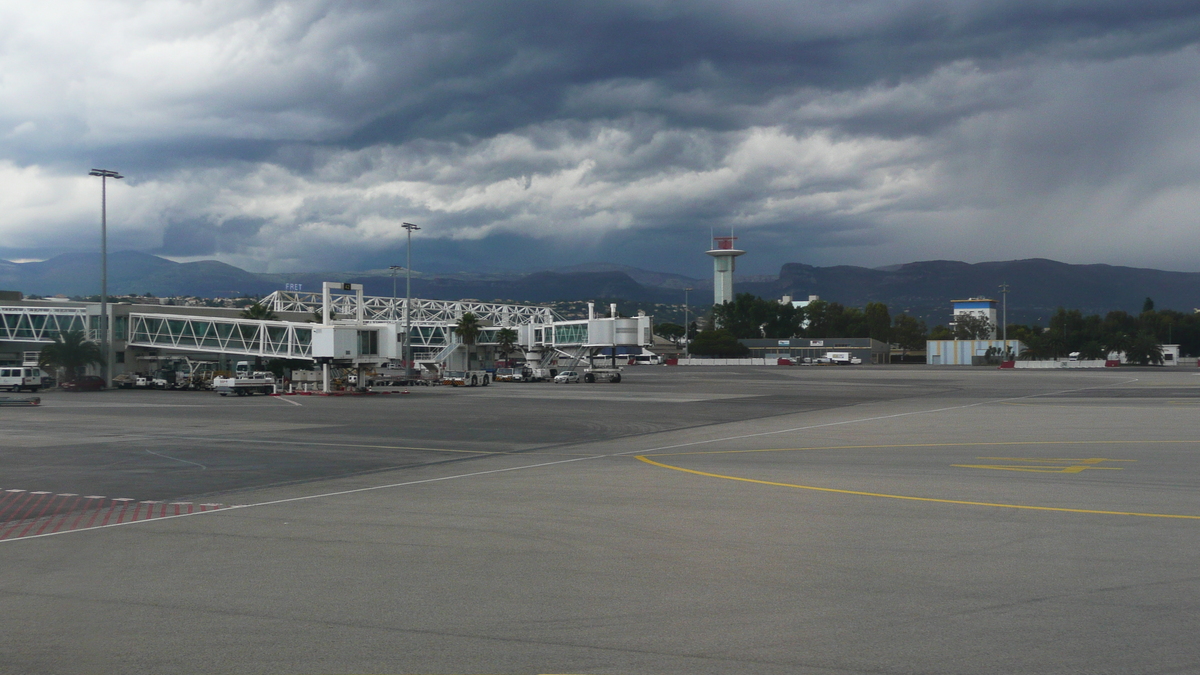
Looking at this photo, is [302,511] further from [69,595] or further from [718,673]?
[718,673]

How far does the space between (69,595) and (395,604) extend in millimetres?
3960

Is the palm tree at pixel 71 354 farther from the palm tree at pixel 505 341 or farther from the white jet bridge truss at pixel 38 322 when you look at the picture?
the palm tree at pixel 505 341

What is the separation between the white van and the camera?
74.0 metres

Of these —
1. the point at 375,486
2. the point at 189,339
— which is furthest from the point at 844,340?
the point at 375,486

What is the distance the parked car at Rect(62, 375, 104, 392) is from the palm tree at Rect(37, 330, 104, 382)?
121 inches

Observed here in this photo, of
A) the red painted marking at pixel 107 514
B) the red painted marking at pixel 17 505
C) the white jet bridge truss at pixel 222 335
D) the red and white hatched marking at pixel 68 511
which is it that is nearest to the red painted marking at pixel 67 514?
the red and white hatched marking at pixel 68 511

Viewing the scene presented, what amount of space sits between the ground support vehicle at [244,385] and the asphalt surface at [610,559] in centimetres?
4012

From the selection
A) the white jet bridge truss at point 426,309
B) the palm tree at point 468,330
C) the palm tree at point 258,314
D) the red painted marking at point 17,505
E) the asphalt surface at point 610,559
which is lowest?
the red painted marking at point 17,505

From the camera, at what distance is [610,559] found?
11.4m

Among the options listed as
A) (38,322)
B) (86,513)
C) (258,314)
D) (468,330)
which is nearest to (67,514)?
(86,513)

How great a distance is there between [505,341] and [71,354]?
168 feet

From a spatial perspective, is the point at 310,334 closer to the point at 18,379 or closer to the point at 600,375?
the point at 18,379

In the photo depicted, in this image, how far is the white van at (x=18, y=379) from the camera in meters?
74.0

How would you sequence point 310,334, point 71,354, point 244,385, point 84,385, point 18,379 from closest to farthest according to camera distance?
point 244,385
point 310,334
point 18,379
point 84,385
point 71,354
